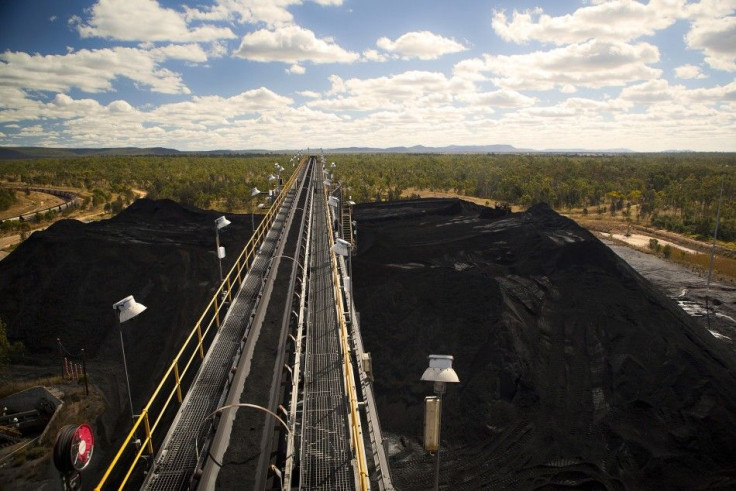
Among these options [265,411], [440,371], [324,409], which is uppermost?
[440,371]

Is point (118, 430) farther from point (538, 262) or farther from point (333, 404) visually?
point (538, 262)

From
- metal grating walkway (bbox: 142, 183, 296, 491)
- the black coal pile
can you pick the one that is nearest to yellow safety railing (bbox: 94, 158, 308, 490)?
metal grating walkway (bbox: 142, 183, 296, 491)

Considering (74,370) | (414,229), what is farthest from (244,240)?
(74,370)

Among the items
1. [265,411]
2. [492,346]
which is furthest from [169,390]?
[492,346]

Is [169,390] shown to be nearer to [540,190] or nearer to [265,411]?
[265,411]

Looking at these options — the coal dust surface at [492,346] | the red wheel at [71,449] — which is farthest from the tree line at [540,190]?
the red wheel at [71,449]

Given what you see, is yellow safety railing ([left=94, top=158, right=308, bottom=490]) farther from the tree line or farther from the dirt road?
the tree line
